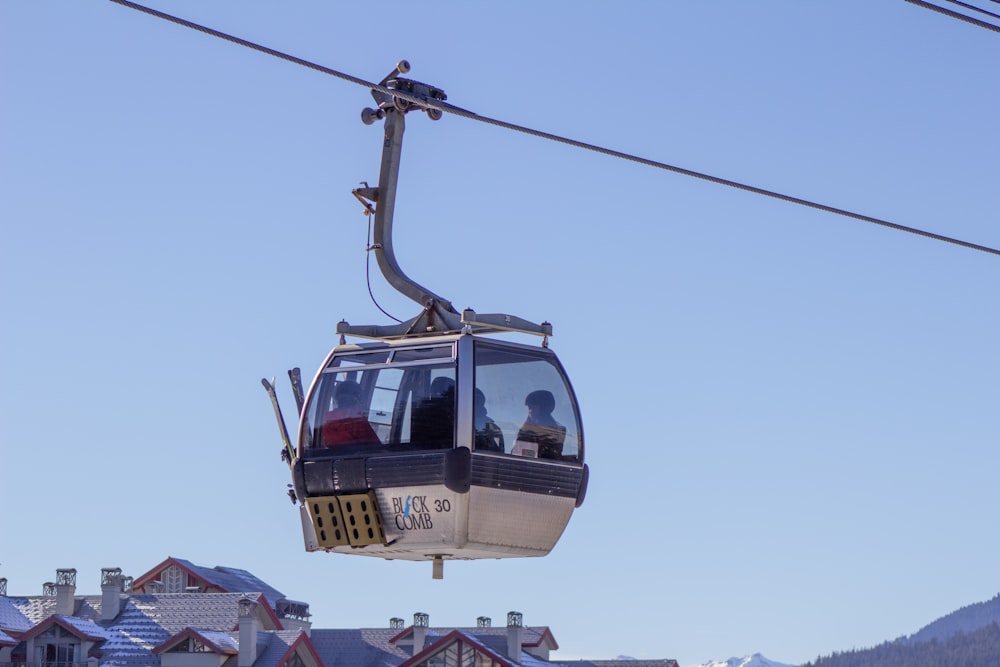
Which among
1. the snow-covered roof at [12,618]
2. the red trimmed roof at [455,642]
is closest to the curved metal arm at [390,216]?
the snow-covered roof at [12,618]

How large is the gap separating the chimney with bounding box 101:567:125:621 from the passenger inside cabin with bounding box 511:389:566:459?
5426 centimetres

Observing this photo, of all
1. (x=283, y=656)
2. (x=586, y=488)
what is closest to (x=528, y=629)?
(x=283, y=656)

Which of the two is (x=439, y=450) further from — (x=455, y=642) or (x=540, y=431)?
(x=455, y=642)

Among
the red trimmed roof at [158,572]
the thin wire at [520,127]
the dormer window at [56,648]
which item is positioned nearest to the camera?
the thin wire at [520,127]

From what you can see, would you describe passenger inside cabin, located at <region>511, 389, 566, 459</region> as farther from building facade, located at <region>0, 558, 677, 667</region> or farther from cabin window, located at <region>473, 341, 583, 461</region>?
building facade, located at <region>0, 558, 677, 667</region>

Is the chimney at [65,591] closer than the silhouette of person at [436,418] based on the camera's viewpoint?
No

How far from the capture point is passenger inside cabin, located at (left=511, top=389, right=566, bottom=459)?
19.0 meters

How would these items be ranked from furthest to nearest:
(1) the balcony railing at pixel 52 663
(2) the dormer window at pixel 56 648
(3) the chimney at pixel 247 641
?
1. (3) the chimney at pixel 247 641
2. (2) the dormer window at pixel 56 648
3. (1) the balcony railing at pixel 52 663

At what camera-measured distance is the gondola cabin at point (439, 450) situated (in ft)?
60.6

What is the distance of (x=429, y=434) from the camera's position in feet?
61.0

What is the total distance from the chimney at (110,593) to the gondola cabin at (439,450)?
5342 centimetres

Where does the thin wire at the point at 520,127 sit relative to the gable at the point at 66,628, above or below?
below

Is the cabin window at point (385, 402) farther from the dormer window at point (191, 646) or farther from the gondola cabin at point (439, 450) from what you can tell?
the dormer window at point (191, 646)

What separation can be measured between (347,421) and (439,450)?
3.61ft
